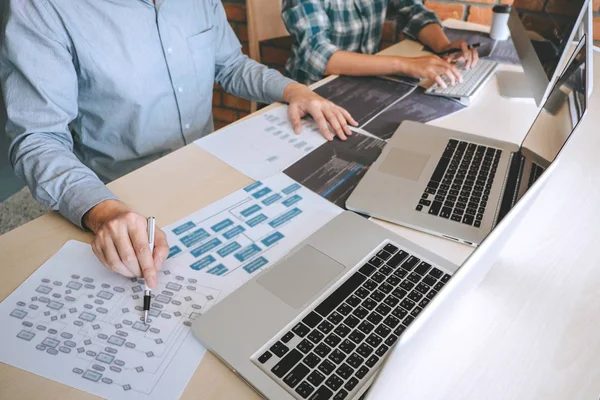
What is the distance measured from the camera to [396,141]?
0.92m

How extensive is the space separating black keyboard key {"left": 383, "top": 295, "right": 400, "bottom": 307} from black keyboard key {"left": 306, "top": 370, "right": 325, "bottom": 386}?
0.45 feet

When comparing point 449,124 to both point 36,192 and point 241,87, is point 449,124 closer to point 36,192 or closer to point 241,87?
point 241,87

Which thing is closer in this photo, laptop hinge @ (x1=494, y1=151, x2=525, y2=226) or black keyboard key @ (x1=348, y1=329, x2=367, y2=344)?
black keyboard key @ (x1=348, y1=329, x2=367, y2=344)

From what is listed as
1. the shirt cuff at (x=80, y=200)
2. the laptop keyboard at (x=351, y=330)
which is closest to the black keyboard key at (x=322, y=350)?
the laptop keyboard at (x=351, y=330)

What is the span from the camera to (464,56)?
1362 mm

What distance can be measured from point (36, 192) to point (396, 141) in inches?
27.4

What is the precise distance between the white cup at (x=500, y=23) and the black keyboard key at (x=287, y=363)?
1.45 m

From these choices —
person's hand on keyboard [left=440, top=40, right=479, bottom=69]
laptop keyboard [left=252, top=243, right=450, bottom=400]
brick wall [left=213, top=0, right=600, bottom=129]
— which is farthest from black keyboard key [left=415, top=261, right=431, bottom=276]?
brick wall [left=213, top=0, right=600, bottom=129]

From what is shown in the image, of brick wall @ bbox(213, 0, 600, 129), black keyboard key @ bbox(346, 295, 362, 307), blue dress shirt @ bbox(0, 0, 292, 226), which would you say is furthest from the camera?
brick wall @ bbox(213, 0, 600, 129)

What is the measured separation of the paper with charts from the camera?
51 cm

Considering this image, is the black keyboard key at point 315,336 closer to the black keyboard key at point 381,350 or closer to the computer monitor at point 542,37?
the black keyboard key at point 381,350

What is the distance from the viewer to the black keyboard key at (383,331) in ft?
1.73

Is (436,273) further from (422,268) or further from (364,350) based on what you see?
(364,350)

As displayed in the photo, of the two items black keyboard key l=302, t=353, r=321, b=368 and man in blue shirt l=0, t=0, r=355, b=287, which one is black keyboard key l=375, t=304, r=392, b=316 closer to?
black keyboard key l=302, t=353, r=321, b=368
